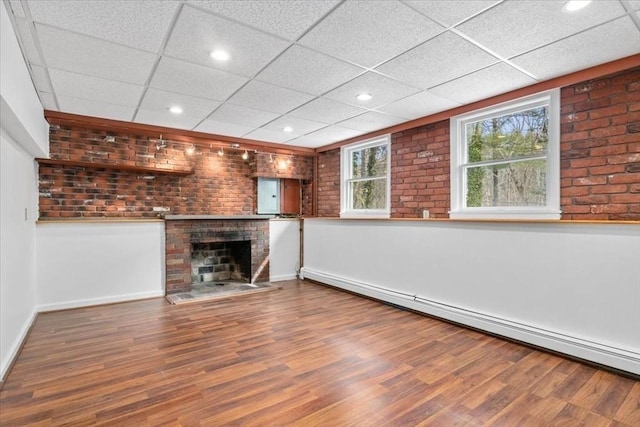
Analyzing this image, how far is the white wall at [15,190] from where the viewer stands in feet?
7.36

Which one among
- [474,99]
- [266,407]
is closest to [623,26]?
[474,99]

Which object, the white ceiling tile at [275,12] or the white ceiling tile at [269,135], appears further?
the white ceiling tile at [269,135]

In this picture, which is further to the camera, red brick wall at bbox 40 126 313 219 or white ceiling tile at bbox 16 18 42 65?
red brick wall at bbox 40 126 313 219

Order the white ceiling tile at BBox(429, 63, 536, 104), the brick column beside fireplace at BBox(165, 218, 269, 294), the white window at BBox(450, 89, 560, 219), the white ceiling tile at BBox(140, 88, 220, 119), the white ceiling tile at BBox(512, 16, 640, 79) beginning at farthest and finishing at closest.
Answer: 1. the brick column beside fireplace at BBox(165, 218, 269, 294)
2. the white ceiling tile at BBox(140, 88, 220, 119)
3. the white window at BBox(450, 89, 560, 219)
4. the white ceiling tile at BBox(429, 63, 536, 104)
5. the white ceiling tile at BBox(512, 16, 640, 79)

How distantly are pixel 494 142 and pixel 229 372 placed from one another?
359 centimetres

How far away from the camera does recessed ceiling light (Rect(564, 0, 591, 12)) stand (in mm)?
2006

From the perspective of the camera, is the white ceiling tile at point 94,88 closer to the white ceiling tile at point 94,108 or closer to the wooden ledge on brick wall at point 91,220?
the white ceiling tile at point 94,108

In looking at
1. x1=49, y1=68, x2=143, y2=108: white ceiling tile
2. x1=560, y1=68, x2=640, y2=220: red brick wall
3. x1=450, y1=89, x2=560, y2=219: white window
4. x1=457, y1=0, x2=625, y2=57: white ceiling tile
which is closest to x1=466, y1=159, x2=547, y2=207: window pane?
x1=450, y1=89, x2=560, y2=219: white window

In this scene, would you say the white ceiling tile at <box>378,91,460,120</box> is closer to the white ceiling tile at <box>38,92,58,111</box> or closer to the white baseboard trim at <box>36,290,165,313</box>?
the white ceiling tile at <box>38,92,58,111</box>

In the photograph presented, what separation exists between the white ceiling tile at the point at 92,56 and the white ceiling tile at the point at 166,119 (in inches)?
41.2

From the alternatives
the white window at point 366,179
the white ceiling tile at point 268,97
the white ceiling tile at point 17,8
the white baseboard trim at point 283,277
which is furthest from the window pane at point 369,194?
the white ceiling tile at point 17,8

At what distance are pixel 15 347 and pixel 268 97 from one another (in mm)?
3197

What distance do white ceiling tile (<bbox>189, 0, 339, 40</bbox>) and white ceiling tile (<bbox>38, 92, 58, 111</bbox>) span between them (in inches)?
99.7

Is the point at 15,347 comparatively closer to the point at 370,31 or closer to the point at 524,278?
Answer: the point at 370,31
